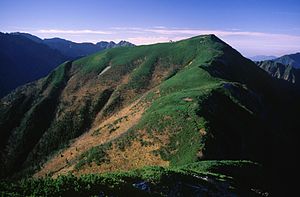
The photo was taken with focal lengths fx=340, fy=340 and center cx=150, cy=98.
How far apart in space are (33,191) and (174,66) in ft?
260

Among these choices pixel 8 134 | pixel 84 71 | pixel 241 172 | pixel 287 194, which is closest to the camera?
pixel 241 172

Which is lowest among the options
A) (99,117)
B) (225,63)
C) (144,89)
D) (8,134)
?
(8,134)

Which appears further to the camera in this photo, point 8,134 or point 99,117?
point 8,134

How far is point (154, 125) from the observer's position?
4438 cm

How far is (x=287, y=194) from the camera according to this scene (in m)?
36.1

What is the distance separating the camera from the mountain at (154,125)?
2630 centimetres

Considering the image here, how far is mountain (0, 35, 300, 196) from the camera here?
26297 mm

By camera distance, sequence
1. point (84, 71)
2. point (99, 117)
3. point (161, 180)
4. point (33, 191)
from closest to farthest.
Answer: point (33, 191) → point (161, 180) → point (99, 117) → point (84, 71)

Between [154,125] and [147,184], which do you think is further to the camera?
[154,125]

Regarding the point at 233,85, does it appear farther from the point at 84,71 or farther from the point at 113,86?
the point at 84,71

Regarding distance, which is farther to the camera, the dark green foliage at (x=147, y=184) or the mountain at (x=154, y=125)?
the mountain at (x=154, y=125)

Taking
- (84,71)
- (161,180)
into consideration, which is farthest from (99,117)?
(161,180)

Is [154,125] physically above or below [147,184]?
below

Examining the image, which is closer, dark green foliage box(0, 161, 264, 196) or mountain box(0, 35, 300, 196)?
dark green foliage box(0, 161, 264, 196)
